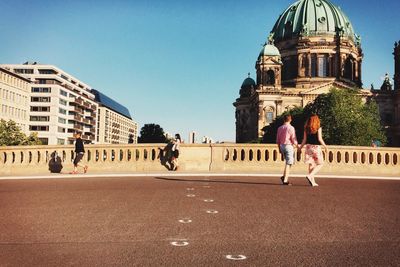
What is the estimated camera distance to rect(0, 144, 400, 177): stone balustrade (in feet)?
60.2

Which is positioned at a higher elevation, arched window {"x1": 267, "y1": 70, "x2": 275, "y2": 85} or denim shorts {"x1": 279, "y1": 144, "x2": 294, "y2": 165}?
arched window {"x1": 267, "y1": 70, "x2": 275, "y2": 85}

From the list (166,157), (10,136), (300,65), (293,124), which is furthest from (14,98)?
(166,157)

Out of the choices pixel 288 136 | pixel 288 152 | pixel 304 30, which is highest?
pixel 304 30

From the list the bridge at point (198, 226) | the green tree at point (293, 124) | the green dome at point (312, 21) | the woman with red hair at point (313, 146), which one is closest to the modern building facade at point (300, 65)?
the green dome at point (312, 21)

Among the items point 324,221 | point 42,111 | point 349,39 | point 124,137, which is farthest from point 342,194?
point 124,137

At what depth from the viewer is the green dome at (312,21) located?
10275 cm

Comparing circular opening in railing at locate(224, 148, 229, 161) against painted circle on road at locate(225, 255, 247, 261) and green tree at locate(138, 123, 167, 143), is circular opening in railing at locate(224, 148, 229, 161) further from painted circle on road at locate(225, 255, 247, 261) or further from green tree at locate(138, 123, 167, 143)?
green tree at locate(138, 123, 167, 143)

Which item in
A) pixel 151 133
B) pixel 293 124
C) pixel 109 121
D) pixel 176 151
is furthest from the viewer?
pixel 109 121

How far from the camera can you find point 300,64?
320 feet

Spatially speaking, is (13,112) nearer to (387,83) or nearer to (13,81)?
(13,81)

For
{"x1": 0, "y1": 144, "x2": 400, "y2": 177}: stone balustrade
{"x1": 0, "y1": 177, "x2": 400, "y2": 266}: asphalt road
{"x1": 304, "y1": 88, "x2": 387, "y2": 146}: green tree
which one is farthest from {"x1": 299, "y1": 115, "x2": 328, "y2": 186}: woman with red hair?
{"x1": 304, "y1": 88, "x2": 387, "y2": 146}: green tree

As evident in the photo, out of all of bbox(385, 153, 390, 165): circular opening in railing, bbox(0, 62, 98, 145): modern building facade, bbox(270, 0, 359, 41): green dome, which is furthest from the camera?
bbox(0, 62, 98, 145): modern building facade

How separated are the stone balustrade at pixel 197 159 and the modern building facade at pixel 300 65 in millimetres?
70539

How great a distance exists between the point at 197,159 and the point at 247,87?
9434cm
